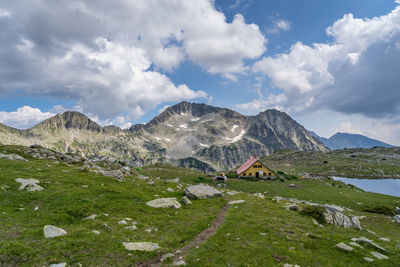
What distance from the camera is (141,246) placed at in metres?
13.4

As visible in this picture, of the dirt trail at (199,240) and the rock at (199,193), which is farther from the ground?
the rock at (199,193)

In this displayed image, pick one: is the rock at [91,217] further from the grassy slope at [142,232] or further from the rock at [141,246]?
the rock at [141,246]

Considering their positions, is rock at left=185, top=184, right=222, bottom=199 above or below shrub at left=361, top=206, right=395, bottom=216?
above

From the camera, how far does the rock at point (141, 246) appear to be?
13.1 metres

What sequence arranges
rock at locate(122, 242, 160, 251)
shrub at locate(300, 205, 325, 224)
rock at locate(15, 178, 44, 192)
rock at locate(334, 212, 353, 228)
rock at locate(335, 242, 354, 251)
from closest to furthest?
rock at locate(122, 242, 160, 251) → rock at locate(335, 242, 354, 251) → rock at locate(334, 212, 353, 228) → rock at locate(15, 178, 44, 192) → shrub at locate(300, 205, 325, 224)

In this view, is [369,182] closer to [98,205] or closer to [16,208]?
[98,205]

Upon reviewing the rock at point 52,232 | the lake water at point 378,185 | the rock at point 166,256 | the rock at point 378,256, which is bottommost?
the lake water at point 378,185

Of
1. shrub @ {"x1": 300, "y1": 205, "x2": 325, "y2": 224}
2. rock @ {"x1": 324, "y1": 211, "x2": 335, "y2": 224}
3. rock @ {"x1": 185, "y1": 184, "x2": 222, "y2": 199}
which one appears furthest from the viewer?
rock @ {"x1": 185, "y1": 184, "x2": 222, "y2": 199}

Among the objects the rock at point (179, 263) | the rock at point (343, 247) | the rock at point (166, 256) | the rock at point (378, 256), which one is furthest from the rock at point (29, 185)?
the rock at point (378, 256)

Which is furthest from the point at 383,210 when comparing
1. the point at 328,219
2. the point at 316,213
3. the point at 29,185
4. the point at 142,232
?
the point at 29,185

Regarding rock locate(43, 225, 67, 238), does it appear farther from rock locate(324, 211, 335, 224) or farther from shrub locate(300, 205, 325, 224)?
rock locate(324, 211, 335, 224)

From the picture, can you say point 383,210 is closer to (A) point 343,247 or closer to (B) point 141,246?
(A) point 343,247

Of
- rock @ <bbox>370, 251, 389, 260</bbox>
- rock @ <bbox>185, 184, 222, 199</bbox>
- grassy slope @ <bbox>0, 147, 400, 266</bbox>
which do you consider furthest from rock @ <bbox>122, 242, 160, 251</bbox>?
rock @ <bbox>185, 184, 222, 199</bbox>

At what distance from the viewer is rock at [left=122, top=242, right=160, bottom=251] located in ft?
42.9
